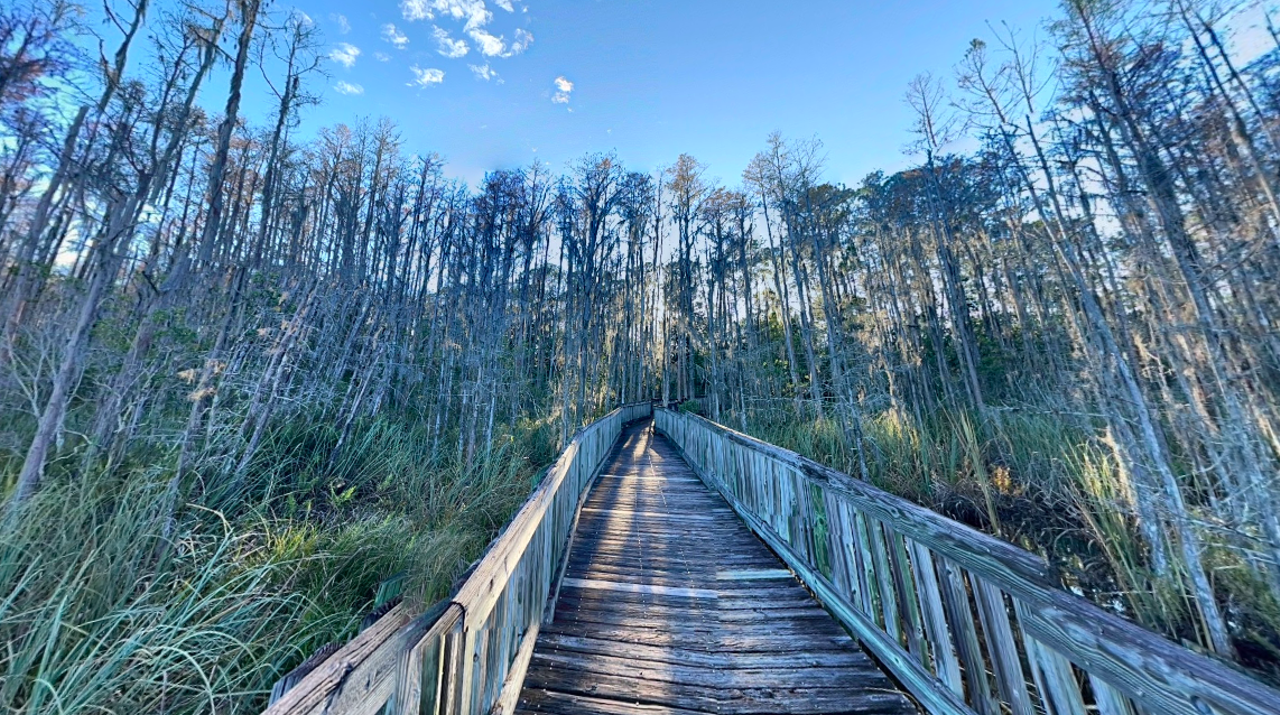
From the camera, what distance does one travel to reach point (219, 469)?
12.9 feet

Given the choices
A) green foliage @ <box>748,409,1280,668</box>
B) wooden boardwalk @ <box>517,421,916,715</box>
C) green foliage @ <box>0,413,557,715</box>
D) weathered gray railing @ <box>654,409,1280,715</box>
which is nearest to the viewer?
weathered gray railing @ <box>654,409,1280,715</box>

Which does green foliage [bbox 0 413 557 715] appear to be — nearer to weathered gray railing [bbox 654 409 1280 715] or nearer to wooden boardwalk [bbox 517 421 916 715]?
wooden boardwalk [bbox 517 421 916 715]

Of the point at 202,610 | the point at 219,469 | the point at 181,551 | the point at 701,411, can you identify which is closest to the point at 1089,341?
the point at 202,610

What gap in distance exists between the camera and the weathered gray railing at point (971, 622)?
3.61ft

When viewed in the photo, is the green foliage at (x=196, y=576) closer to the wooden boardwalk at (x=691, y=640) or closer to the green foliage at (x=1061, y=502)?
the wooden boardwalk at (x=691, y=640)

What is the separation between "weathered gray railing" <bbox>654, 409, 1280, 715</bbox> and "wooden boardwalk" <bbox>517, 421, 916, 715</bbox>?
261 mm

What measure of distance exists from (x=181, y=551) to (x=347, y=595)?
1.08 m

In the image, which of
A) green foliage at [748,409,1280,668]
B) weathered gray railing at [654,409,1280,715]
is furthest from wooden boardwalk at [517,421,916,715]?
green foliage at [748,409,1280,668]

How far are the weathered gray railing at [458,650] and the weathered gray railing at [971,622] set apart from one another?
2079 millimetres

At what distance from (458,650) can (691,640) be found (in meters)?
2.01

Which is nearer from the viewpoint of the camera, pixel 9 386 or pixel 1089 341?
pixel 1089 341

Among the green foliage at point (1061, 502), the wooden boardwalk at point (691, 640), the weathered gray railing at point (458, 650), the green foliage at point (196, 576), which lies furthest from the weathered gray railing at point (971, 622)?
the green foliage at point (196, 576)

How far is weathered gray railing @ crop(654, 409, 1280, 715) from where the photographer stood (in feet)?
3.61

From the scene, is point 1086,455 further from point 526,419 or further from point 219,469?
point 526,419
